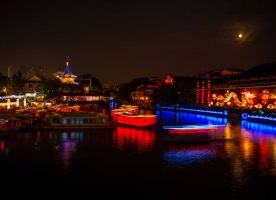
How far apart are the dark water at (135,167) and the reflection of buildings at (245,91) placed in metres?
19.2

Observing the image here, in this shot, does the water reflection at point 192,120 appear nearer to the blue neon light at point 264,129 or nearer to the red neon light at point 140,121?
the blue neon light at point 264,129

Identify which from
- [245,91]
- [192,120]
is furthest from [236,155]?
[245,91]

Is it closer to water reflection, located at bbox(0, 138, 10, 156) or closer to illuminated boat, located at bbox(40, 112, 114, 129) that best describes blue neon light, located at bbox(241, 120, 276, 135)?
illuminated boat, located at bbox(40, 112, 114, 129)

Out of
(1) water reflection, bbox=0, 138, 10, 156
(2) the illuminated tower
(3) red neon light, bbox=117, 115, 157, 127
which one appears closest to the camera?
(1) water reflection, bbox=0, 138, 10, 156

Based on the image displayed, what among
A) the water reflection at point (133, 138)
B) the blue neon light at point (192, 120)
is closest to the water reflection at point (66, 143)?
the water reflection at point (133, 138)

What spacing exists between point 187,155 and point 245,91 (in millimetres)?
31088

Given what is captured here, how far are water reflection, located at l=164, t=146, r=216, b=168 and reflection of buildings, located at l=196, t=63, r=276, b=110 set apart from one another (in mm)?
24646

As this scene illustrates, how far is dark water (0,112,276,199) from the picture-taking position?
12.1 m

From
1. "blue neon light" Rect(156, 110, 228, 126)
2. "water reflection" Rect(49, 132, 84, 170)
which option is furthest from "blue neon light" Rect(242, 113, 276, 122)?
"water reflection" Rect(49, 132, 84, 170)

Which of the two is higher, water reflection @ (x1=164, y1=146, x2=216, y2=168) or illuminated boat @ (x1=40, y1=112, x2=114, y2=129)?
illuminated boat @ (x1=40, y1=112, x2=114, y2=129)

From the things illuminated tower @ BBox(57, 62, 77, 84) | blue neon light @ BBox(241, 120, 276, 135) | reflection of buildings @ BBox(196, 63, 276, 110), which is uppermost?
illuminated tower @ BBox(57, 62, 77, 84)

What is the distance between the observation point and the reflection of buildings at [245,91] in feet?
137

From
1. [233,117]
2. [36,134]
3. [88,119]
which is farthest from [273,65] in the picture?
[36,134]

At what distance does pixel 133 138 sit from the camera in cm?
2352
